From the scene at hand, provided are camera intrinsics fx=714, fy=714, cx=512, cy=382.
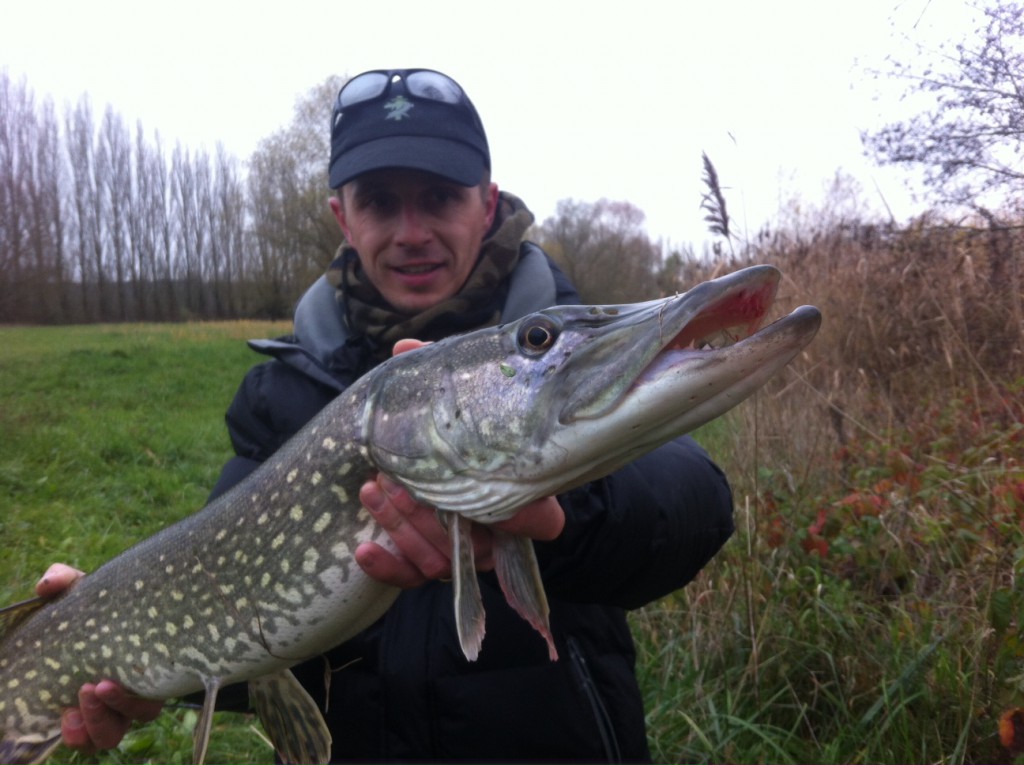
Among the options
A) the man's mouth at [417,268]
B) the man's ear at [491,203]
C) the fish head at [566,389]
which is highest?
the man's ear at [491,203]

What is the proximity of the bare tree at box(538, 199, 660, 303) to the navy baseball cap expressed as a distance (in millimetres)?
6504

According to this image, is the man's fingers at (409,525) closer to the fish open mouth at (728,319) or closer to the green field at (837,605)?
the fish open mouth at (728,319)

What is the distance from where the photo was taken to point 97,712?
161cm

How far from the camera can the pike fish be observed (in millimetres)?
930

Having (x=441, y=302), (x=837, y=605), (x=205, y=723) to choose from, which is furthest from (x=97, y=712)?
(x=837, y=605)

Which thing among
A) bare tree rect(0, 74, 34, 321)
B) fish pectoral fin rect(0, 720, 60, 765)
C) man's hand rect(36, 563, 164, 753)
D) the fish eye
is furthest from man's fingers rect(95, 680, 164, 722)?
bare tree rect(0, 74, 34, 321)

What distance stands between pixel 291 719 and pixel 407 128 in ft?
4.75

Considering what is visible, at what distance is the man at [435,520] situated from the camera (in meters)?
1.38

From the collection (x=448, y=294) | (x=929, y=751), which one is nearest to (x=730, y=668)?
(x=929, y=751)

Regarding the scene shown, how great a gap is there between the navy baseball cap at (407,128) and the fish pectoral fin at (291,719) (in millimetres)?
1225

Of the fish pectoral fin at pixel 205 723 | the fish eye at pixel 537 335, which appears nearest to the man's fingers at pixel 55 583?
the fish pectoral fin at pixel 205 723

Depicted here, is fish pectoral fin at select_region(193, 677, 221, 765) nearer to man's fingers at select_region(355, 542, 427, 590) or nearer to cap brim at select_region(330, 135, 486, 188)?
man's fingers at select_region(355, 542, 427, 590)

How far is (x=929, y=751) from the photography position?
1667mm

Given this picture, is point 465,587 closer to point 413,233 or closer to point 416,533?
point 416,533
